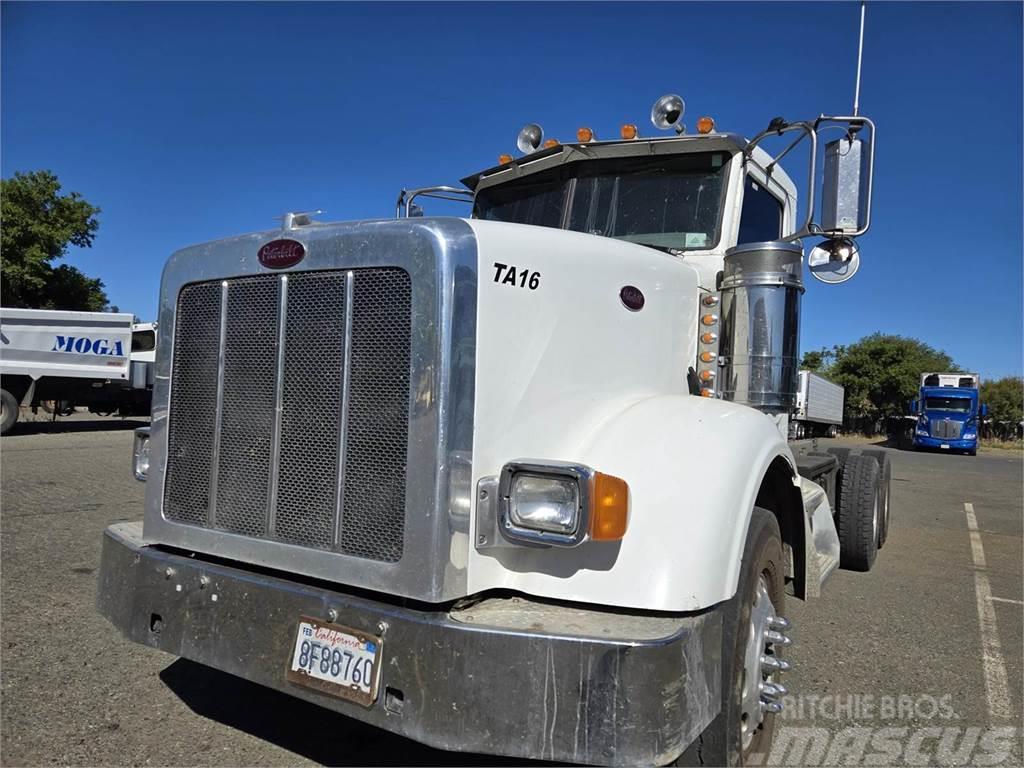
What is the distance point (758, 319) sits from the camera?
10.9 ft

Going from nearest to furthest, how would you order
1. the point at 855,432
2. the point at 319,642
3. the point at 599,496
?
1. the point at 599,496
2. the point at 319,642
3. the point at 855,432

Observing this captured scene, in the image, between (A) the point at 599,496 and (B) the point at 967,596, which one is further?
(B) the point at 967,596

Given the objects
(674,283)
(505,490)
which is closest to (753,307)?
(674,283)

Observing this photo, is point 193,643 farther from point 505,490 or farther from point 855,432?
point 855,432

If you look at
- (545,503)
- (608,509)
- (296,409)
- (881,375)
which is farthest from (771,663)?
(881,375)

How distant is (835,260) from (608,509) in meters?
1.94

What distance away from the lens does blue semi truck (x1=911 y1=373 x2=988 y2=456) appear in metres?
28.7

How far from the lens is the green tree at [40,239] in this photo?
24078 mm

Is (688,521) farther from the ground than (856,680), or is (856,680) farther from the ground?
(688,521)

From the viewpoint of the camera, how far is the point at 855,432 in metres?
40.2

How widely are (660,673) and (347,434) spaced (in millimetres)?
1115

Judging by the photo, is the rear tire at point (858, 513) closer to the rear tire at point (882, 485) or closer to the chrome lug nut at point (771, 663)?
the rear tire at point (882, 485)

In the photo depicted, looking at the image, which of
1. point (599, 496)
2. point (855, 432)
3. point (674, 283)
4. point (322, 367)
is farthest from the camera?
point (855, 432)

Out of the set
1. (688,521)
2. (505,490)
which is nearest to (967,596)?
(688,521)
